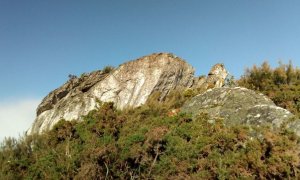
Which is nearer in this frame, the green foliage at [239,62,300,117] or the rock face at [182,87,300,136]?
the rock face at [182,87,300,136]

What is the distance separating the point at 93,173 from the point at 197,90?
7518 mm

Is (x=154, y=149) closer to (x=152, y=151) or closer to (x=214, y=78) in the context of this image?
(x=152, y=151)

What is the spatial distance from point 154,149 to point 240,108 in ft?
11.4

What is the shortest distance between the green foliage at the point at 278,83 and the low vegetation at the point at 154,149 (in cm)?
6

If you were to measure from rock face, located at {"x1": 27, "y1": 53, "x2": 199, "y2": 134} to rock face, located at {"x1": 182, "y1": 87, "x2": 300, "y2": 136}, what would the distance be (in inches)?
138

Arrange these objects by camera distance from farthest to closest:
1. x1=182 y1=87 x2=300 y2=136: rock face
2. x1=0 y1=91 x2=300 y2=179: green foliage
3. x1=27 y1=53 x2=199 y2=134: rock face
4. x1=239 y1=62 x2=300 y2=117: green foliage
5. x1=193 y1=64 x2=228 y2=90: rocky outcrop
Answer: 1. x1=193 y1=64 x2=228 y2=90: rocky outcrop
2. x1=27 y1=53 x2=199 y2=134: rock face
3. x1=239 y1=62 x2=300 y2=117: green foliage
4. x1=182 y1=87 x2=300 y2=136: rock face
5. x1=0 y1=91 x2=300 y2=179: green foliage

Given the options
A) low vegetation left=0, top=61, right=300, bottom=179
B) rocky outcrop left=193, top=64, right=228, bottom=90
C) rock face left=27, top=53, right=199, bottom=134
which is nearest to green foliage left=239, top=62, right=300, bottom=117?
low vegetation left=0, top=61, right=300, bottom=179

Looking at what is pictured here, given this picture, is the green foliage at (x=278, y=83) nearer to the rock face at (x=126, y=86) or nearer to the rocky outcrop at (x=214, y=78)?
the rocky outcrop at (x=214, y=78)

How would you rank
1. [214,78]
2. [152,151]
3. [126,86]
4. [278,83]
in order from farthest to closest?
[214,78] < [126,86] < [278,83] < [152,151]

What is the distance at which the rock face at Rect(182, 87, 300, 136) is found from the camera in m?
9.97

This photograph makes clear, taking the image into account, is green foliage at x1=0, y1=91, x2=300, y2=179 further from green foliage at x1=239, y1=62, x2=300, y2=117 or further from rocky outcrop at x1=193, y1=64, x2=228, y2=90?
rocky outcrop at x1=193, y1=64, x2=228, y2=90

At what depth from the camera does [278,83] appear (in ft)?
44.0

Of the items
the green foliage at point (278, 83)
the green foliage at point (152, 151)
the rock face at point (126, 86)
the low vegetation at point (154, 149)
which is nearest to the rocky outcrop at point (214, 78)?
the rock face at point (126, 86)

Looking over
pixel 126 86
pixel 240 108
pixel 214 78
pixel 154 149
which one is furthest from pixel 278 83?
pixel 126 86
